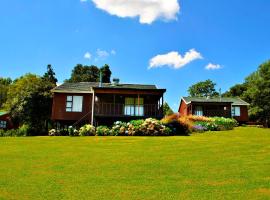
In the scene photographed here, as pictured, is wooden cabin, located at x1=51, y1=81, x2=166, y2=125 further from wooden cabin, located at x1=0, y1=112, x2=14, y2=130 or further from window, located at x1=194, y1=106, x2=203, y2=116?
wooden cabin, located at x1=0, y1=112, x2=14, y2=130

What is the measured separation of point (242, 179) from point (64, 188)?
17.3ft

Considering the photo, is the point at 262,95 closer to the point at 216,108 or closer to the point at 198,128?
the point at 216,108

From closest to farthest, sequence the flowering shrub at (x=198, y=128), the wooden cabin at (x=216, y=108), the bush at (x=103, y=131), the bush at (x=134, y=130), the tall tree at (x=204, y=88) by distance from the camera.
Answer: the bush at (x=134, y=130) → the bush at (x=103, y=131) → the flowering shrub at (x=198, y=128) → the wooden cabin at (x=216, y=108) → the tall tree at (x=204, y=88)

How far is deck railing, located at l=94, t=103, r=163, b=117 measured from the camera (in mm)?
28766

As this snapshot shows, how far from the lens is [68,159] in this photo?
40.9ft

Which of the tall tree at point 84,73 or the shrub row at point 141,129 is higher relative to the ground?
the tall tree at point 84,73

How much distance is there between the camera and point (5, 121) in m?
52.5

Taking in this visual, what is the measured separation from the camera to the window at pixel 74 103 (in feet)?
105

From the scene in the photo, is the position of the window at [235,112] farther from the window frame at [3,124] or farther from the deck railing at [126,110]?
the window frame at [3,124]

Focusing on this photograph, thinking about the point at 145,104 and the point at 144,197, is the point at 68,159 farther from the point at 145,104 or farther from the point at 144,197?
the point at 145,104

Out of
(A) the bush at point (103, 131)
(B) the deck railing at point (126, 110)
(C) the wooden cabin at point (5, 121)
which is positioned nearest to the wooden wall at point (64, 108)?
(B) the deck railing at point (126, 110)

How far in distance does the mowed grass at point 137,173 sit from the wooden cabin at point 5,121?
40138 mm

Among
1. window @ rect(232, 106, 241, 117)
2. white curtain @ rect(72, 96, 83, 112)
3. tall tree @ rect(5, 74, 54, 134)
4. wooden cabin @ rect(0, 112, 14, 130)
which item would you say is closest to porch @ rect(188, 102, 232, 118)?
window @ rect(232, 106, 241, 117)

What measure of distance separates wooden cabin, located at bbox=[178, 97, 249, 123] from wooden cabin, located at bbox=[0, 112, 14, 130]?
98.4ft
